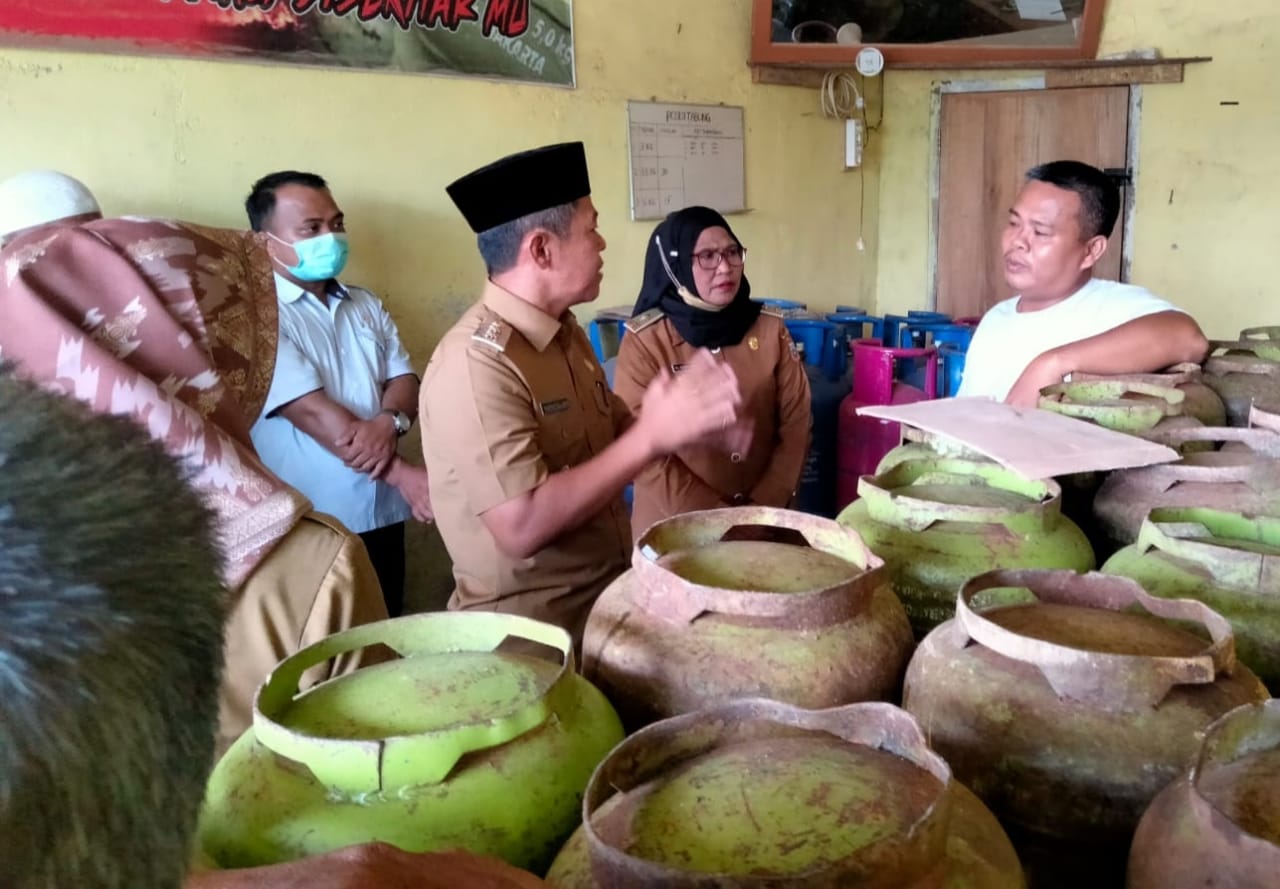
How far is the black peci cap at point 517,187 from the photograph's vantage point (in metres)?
1.99

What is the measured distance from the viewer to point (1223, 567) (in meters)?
1.16

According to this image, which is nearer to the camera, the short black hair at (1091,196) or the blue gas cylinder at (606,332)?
the short black hair at (1091,196)

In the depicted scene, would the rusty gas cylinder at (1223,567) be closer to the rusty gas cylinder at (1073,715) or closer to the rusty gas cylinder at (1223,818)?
the rusty gas cylinder at (1073,715)

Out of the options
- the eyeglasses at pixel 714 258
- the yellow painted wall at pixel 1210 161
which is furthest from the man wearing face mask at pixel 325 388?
the yellow painted wall at pixel 1210 161

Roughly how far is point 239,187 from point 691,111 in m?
2.20

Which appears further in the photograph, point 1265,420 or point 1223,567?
point 1265,420

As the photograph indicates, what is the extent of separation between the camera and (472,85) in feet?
12.5

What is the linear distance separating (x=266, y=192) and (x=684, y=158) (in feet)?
7.01

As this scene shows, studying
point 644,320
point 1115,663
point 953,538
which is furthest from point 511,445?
point 644,320

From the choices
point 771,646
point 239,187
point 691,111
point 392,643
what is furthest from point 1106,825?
point 691,111

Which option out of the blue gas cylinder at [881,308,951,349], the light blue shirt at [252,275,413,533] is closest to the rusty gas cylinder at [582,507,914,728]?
the light blue shirt at [252,275,413,533]

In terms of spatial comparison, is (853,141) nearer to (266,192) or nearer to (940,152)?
(940,152)

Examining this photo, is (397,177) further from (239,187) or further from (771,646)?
(771,646)

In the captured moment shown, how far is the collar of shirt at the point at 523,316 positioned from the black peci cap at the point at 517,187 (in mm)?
145
